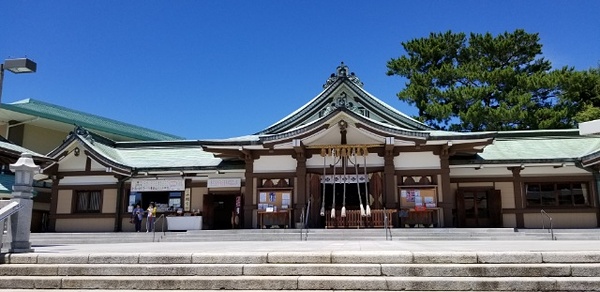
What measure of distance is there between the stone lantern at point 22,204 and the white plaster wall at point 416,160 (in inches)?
570

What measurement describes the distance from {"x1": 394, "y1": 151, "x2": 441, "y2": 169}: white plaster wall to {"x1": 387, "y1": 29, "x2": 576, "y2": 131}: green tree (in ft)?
44.2

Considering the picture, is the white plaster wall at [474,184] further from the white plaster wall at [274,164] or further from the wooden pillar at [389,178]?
the white plaster wall at [274,164]

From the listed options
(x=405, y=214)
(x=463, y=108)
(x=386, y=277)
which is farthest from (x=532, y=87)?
(x=386, y=277)

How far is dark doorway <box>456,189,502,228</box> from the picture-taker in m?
21.0

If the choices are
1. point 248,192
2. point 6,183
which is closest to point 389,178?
point 248,192

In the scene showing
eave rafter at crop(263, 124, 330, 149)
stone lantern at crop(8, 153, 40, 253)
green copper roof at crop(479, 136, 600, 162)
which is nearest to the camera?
stone lantern at crop(8, 153, 40, 253)

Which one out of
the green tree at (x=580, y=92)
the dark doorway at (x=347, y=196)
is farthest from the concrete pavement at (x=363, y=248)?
the green tree at (x=580, y=92)

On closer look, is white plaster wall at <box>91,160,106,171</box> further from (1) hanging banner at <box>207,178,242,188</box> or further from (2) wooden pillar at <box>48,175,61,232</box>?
(1) hanging banner at <box>207,178,242,188</box>

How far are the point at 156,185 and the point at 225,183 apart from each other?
3440mm

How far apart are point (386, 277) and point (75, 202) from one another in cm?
2023

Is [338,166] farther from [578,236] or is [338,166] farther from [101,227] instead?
[101,227]

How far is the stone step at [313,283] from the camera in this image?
21.0ft

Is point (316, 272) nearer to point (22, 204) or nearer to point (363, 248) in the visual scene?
point (363, 248)

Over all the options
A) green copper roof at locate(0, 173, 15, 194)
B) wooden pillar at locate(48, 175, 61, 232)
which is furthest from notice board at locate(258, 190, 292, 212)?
green copper roof at locate(0, 173, 15, 194)
